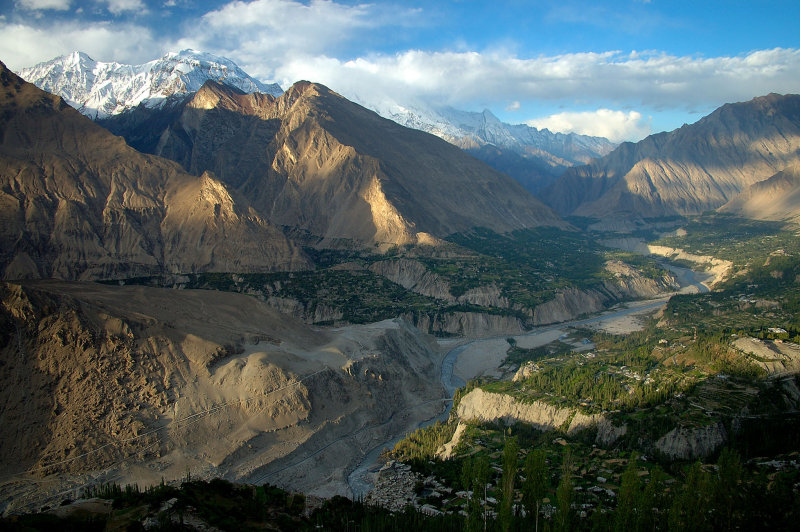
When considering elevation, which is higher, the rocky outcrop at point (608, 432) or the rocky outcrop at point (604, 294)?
the rocky outcrop at point (604, 294)

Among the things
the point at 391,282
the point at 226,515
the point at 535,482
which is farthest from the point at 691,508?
the point at 391,282

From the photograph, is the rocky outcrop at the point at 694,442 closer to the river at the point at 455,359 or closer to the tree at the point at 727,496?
the tree at the point at 727,496

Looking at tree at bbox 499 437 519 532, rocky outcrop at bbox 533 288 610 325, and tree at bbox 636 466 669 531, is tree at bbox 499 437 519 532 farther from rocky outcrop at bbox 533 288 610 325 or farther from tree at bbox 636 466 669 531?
rocky outcrop at bbox 533 288 610 325

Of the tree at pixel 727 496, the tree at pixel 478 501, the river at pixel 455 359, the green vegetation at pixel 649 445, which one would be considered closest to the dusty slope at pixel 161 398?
the river at pixel 455 359

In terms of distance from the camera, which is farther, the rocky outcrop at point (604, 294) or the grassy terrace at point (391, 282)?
the rocky outcrop at point (604, 294)

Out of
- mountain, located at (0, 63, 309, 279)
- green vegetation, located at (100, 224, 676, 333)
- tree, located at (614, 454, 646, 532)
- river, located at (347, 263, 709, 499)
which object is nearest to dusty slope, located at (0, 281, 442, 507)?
river, located at (347, 263, 709, 499)
